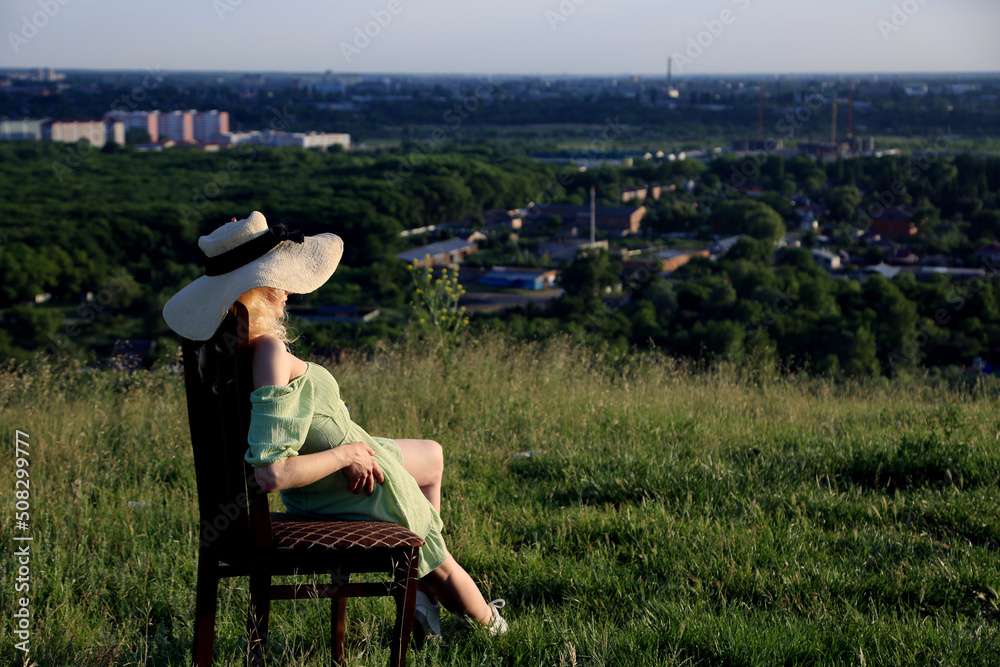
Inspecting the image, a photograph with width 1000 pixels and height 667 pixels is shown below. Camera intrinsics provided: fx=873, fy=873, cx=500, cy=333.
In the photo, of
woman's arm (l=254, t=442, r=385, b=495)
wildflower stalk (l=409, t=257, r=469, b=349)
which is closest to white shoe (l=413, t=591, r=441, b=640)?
woman's arm (l=254, t=442, r=385, b=495)

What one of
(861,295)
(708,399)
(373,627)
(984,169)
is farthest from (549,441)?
(984,169)

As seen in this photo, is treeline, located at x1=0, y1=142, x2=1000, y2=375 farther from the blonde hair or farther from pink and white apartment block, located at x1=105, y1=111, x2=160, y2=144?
pink and white apartment block, located at x1=105, y1=111, x2=160, y2=144

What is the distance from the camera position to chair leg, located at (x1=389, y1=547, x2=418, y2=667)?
183 centimetres

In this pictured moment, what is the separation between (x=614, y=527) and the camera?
2654mm

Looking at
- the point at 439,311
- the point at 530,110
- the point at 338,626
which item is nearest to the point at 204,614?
the point at 338,626

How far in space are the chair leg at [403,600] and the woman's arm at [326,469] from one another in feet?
0.64

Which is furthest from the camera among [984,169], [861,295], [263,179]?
[263,179]

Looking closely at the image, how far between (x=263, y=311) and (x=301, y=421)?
0.79 ft

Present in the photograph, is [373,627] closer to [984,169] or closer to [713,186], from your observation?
[984,169]

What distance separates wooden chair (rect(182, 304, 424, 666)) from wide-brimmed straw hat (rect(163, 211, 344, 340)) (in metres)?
0.04

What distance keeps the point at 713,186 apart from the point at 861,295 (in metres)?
35.5

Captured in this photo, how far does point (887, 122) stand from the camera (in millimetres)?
80438

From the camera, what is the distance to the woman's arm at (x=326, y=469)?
1747 millimetres

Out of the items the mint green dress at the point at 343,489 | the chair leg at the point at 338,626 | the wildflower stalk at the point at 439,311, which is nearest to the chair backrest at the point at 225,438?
the mint green dress at the point at 343,489
